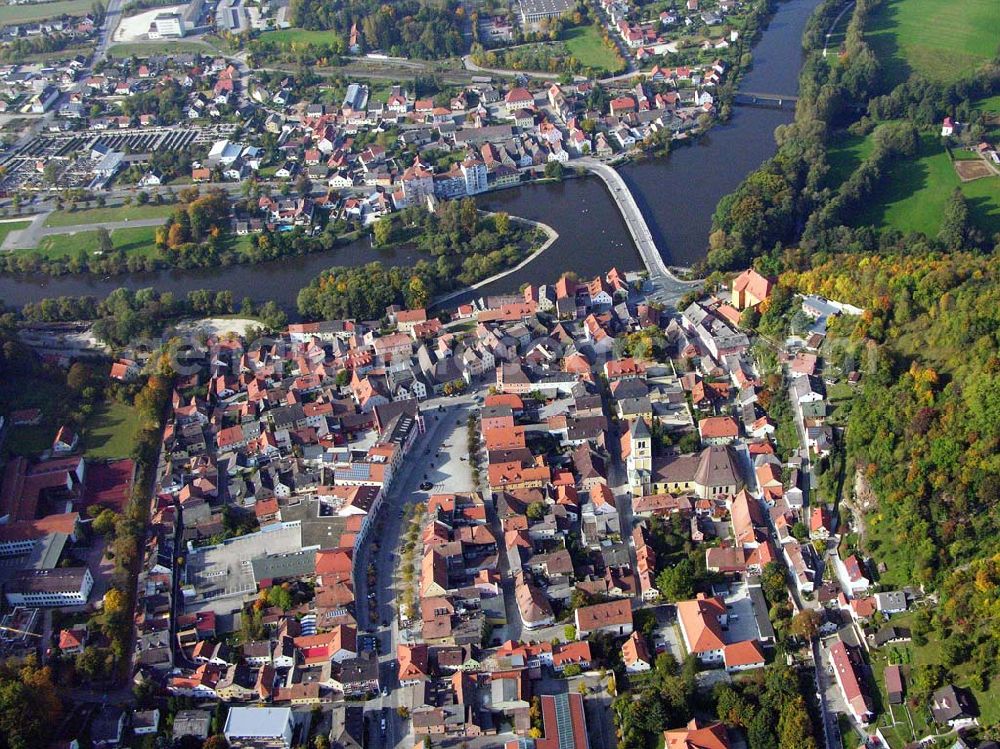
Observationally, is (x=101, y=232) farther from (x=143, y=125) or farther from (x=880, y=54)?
(x=880, y=54)

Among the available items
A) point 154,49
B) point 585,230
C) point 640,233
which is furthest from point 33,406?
point 154,49

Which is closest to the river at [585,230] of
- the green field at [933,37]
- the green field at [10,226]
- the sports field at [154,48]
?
the green field at [10,226]

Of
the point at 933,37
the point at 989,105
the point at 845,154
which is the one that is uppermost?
the point at 933,37

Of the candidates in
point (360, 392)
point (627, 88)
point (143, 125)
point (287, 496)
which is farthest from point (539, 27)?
point (287, 496)

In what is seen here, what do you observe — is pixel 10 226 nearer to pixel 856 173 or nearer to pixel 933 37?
pixel 856 173

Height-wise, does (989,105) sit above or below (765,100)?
above

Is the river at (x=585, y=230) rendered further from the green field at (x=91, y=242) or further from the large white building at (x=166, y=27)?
the large white building at (x=166, y=27)
